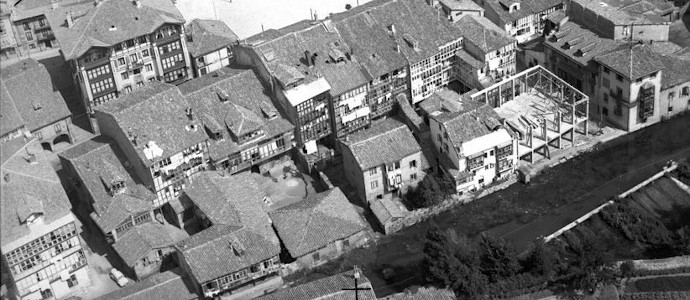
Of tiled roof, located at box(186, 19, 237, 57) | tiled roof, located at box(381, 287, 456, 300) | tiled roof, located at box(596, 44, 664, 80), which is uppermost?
tiled roof, located at box(186, 19, 237, 57)

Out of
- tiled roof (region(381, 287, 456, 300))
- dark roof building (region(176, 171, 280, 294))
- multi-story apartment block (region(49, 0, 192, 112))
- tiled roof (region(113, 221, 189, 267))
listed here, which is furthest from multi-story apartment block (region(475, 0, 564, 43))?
tiled roof (region(113, 221, 189, 267))

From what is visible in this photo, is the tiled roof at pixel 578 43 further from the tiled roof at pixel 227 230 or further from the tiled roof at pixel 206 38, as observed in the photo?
the tiled roof at pixel 227 230

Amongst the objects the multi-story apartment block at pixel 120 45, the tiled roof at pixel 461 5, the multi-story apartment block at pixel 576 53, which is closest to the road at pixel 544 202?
the multi-story apartment block at pixel 576 53

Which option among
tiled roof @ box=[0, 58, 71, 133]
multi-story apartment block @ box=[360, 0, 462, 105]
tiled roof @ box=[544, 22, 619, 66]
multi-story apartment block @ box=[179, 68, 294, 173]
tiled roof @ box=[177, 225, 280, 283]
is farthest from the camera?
tiled roof @ box=[544, 22, 619, 66]

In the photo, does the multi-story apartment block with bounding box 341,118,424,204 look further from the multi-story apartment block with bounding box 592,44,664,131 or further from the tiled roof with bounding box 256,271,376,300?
the multi-story apartment block with bounding box 592,44,664,131

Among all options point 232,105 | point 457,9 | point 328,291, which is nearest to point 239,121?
point 232,105

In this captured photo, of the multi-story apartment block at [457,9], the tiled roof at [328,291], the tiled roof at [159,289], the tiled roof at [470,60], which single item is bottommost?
the tiled roof at [328,291]

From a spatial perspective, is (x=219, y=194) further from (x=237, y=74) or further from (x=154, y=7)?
(x=154, y=7)
